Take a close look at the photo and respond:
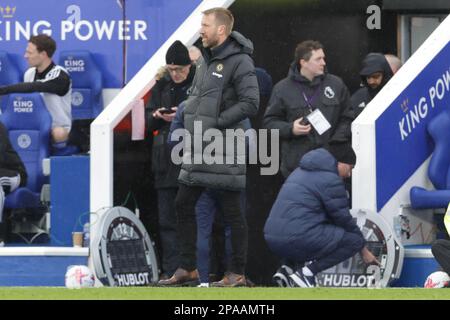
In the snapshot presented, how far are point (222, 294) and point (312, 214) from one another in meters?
2.11

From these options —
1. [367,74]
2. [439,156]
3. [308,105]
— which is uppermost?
[367,74]

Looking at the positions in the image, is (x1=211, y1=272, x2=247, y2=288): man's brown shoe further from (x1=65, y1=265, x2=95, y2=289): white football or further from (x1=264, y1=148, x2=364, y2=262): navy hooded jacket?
(x1=65, y1=265, x2=95, y2=289): white football

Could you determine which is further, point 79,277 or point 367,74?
point 367,74

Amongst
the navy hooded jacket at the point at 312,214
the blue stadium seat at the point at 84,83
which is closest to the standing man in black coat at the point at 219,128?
the navy hooded jacket at the point at 312,214

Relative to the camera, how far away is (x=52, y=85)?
19.4 metres

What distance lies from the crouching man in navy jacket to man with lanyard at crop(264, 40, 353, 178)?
767 mm

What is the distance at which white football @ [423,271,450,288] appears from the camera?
54.6ft

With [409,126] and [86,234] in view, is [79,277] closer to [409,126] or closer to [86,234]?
[86,234]

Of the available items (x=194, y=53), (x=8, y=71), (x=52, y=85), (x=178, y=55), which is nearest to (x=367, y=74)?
(x=194, y=53)

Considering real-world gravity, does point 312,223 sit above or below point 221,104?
below

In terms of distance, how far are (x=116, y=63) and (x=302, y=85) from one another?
279 centimetres

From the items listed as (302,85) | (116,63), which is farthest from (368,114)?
(116,63)

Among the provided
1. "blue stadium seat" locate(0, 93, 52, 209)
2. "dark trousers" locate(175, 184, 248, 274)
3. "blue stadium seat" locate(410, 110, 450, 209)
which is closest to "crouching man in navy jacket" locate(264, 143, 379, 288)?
"dark trousers" locate(175, 184, 248, 274)

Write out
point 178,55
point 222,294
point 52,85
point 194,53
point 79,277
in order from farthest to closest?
1. point 52,85
2. point 194,53
3. point 178,55
4. point 79,277
5. point 222,294
